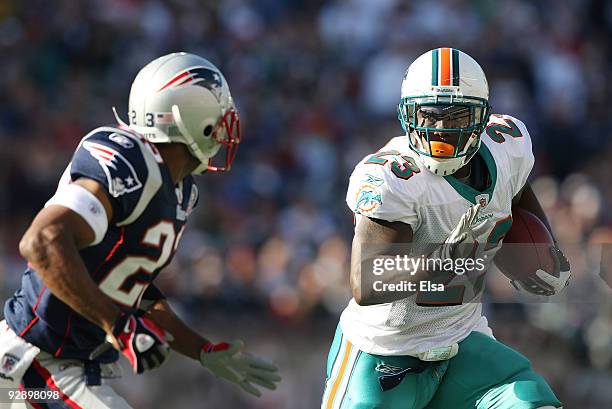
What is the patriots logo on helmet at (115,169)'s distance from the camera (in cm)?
375

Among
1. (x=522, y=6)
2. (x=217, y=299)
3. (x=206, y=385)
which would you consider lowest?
(x=206, y=385)

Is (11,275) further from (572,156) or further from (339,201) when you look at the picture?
(572,156)

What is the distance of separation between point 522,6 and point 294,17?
2.54 m

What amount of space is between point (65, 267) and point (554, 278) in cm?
205

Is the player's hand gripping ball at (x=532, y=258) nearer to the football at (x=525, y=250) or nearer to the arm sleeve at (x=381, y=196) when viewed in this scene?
the football at (x=525, y=250)

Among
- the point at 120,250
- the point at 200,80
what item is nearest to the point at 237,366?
the point at 120,250

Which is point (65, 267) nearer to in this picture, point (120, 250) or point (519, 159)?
point (120, 250)

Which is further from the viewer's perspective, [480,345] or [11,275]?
[11,275]

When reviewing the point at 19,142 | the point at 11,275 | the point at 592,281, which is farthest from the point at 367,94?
the point at 592,281

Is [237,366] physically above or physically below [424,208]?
below

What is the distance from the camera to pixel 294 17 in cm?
1147

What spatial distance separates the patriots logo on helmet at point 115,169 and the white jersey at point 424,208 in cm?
87

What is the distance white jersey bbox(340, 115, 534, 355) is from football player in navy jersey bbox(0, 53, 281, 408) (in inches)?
19.3

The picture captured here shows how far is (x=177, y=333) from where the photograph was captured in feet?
14.2
